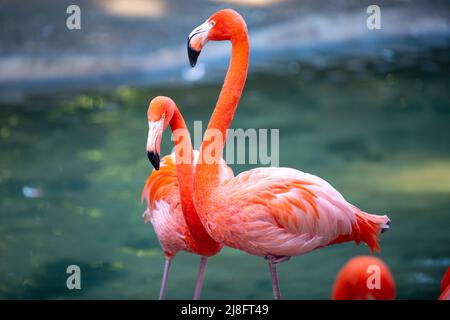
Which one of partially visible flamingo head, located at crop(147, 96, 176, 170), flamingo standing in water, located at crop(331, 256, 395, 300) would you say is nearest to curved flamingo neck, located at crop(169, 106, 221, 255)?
partially visible flamingo head, located at crop(147, 96, 176, 170)

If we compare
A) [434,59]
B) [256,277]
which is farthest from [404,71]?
[256,277]

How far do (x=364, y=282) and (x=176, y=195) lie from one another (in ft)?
2.85

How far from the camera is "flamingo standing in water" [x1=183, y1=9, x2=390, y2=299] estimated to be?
280 cm

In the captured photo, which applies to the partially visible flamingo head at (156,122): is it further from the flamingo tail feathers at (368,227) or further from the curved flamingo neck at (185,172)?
the flamingo tail feathers at (368,227)

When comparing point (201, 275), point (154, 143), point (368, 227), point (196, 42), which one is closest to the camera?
point (154, 143)

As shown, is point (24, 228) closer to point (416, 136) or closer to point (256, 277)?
point (256, 277)

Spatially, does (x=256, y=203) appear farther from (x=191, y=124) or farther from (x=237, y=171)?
(x=191, y=124)

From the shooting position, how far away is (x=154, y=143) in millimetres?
2670

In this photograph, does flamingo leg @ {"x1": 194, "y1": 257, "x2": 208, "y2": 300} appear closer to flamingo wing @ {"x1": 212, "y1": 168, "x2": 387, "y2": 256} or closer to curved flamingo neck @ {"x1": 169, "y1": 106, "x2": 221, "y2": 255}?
curved flamingo neck @ {"x1": 169, "y1": 106, "x2": 221, "y2": 255}

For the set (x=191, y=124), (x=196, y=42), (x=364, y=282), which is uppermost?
(x=191, y=124)

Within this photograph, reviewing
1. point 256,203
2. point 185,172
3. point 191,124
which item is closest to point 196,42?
point 185,172

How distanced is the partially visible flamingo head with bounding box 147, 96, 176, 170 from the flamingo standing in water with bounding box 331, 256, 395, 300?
863 millimetres

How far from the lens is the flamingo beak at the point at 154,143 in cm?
265

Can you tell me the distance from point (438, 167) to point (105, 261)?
2725 millimetres
